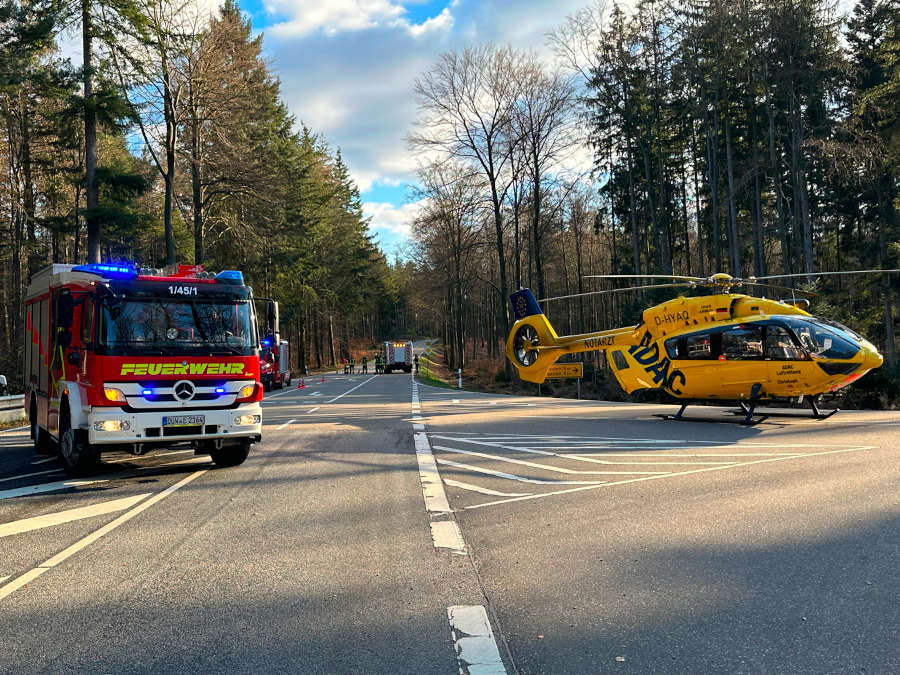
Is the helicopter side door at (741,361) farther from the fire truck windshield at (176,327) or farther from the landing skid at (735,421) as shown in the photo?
the fire truck windshield at (176,327)

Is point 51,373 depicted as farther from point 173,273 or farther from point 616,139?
point 616,139

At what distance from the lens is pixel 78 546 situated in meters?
5.53

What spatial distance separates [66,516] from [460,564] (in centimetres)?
453

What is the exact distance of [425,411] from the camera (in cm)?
1889

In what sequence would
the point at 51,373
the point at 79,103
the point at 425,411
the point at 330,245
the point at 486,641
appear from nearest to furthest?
the point at 486,641
the point at 51,373
the point at 425,411
the point at 79,103
the point at 330,245

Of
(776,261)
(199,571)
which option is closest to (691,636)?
(199,571)

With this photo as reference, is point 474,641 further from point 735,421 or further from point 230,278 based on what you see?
point 735,421

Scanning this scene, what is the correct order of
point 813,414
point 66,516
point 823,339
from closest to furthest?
point 66,516 < point 823,339 < point 813,414

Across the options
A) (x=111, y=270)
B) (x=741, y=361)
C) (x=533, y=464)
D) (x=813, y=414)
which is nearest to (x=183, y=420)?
(x=111, y=270)

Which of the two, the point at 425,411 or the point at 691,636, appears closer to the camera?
the point at 691,636

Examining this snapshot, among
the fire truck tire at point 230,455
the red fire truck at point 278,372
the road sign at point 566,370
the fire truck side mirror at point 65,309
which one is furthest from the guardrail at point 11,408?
the road sign at point 566,370

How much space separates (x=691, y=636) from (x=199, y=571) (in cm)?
356

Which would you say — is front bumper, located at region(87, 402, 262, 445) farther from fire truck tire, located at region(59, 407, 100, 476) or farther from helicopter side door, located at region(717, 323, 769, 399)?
helicopter side door, located at region(717, 323, 769, 399)

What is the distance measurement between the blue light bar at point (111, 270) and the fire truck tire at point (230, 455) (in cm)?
286
